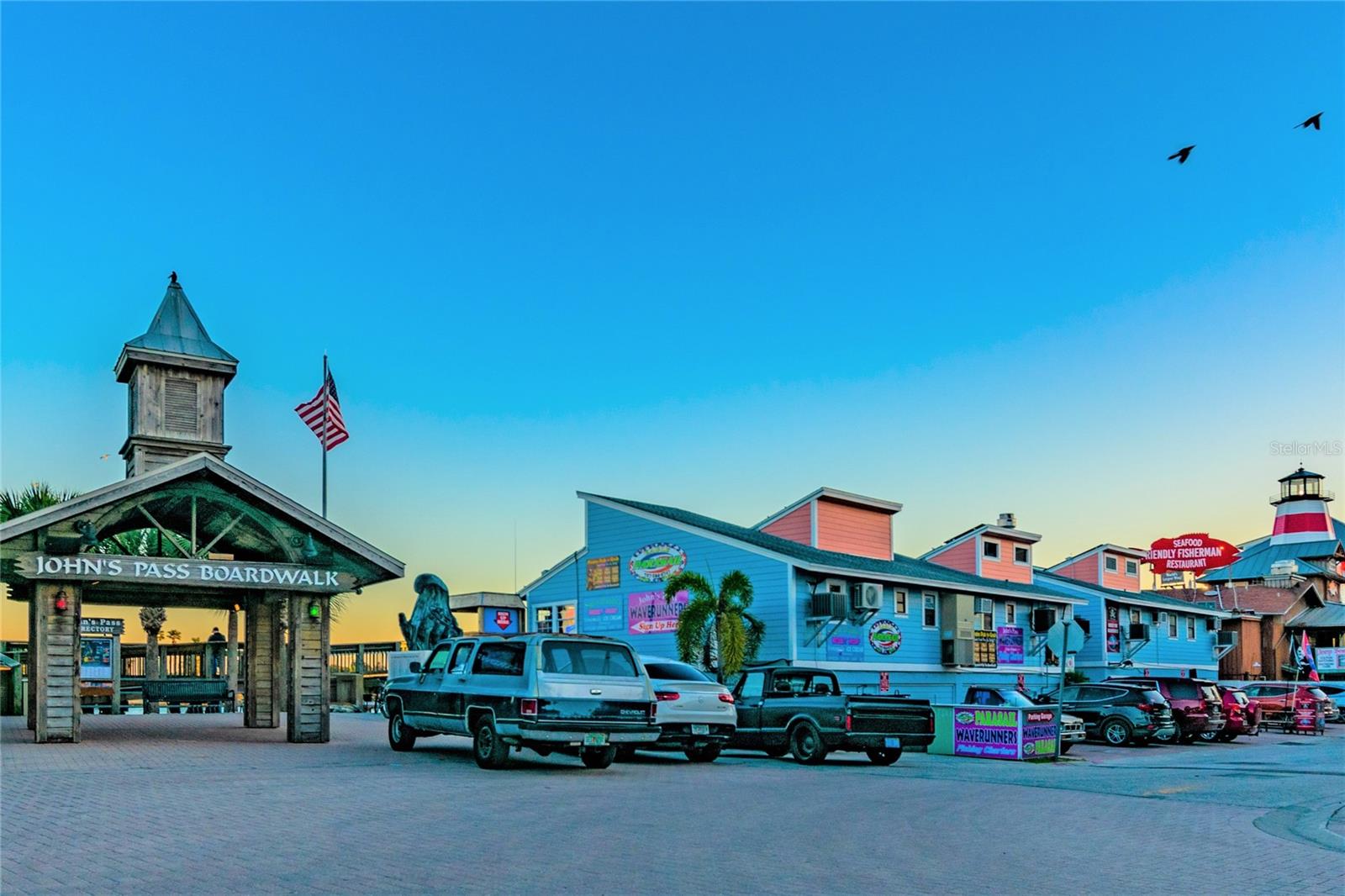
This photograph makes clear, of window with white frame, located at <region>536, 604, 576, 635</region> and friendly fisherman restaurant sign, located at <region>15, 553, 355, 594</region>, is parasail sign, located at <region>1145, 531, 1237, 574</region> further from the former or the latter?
friendly fisherman restaurant sign, located at <region>15, 553, 355, 594</region>

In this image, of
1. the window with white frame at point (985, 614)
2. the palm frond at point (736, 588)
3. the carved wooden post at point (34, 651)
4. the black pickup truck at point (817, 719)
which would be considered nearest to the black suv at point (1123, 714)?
the palm frond at point (736, 588)

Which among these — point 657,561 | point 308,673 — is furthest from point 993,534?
point 308,673

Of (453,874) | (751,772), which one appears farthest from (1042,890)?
(751,772)

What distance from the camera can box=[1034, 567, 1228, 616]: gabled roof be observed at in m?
49.3

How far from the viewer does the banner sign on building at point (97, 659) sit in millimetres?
30219

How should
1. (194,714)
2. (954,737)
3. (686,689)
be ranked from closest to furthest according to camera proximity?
(686,689) → (954,737) → (194,714)

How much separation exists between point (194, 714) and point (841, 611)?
1664 centimetres

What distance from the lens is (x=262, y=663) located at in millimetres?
25625

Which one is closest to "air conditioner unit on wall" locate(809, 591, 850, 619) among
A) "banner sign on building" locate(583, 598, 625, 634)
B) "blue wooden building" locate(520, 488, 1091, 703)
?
"blue wooden building" locate(520, 488, 1091, 703)

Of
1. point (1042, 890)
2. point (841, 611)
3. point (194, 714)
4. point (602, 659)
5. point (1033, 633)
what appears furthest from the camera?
point (1033, 633)

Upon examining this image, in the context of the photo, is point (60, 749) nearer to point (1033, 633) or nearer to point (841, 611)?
point (841, 611)

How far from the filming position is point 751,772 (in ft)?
60.0

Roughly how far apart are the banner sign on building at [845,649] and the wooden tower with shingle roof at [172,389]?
17.9 metres

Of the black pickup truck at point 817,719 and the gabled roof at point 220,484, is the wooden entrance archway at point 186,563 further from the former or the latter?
the black pickup truck at point 817,719
